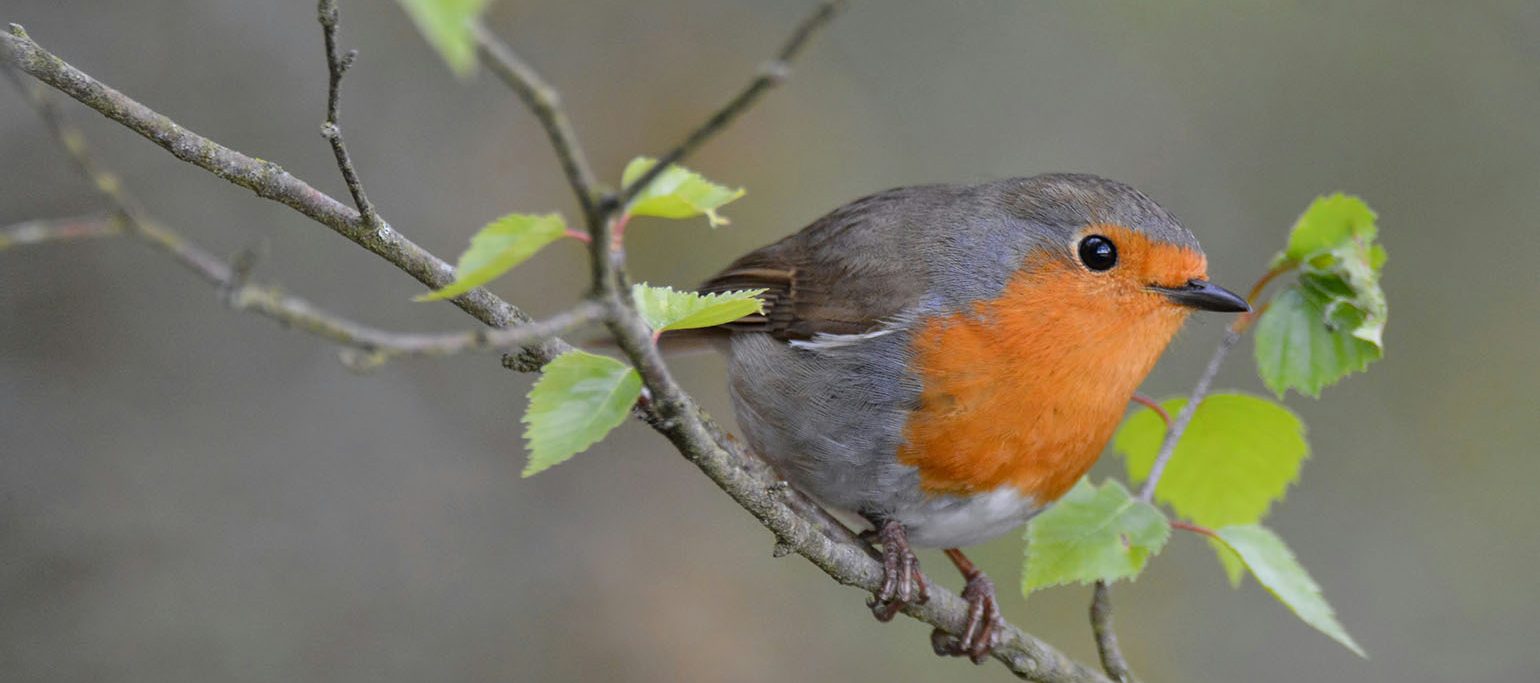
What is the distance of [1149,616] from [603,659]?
2.60 metres

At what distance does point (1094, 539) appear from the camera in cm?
299

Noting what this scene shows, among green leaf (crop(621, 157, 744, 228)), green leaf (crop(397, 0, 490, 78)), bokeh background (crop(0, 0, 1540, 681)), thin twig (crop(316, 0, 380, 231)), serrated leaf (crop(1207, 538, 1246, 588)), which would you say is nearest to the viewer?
green leaf (crop(397, 0, 490, 78))

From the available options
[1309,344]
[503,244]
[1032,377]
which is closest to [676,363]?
[1032,377]

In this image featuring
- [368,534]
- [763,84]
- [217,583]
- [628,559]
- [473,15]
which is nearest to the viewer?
[473,15]

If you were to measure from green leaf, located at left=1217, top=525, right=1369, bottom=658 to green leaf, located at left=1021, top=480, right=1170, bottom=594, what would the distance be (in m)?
0.21

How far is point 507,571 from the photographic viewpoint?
5512mm

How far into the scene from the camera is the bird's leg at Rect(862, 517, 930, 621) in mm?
3188

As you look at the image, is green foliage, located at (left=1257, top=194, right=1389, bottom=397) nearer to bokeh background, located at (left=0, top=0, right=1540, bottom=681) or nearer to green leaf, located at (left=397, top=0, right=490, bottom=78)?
green leaf, located at (left=397, top=0, right=490, bottom=78)

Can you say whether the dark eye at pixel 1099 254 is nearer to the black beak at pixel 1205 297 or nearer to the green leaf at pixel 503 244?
the black beak at pixel 1205 297

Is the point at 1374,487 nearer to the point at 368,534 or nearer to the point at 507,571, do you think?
the point at 507,571

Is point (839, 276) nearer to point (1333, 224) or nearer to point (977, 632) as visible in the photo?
point (977, 632)

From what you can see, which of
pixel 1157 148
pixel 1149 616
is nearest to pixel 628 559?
pixel 1149 616

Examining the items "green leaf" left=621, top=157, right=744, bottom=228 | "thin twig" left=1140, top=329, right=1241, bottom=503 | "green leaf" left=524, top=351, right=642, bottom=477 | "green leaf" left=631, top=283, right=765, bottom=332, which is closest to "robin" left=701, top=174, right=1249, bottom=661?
"thin twig" left=1140, top=329, right=1241, bottom=503

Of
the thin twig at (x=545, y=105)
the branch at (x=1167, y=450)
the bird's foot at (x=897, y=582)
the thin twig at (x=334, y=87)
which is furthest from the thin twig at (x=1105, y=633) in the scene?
the thin twig at (x=545, y=105)
